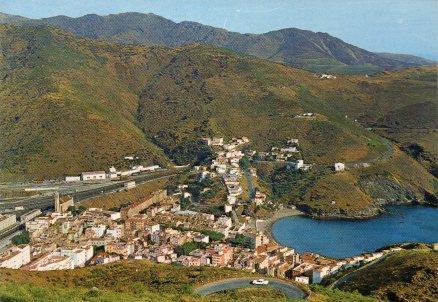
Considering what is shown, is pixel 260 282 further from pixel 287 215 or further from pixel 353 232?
pixel 287 215

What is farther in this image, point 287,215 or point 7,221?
point 287,215

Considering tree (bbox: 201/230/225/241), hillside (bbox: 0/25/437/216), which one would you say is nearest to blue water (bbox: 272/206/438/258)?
hillside (bbox: 0/25/437/216)

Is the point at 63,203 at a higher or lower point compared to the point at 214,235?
higher

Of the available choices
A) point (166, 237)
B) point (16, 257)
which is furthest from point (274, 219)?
point (16, 257)

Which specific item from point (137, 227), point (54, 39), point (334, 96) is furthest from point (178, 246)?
point (54, 39)

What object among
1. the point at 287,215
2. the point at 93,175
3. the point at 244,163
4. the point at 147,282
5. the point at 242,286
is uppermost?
the point at 242,286

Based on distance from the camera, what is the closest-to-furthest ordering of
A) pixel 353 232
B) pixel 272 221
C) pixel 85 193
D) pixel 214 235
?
pixel 214 235 → pixel 353 232 → pixel 272 221 → pixel 85 193

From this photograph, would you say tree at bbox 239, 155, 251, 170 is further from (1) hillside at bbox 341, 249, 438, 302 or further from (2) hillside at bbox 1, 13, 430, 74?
(2) hillside at bbox 1, 13, 430, 74

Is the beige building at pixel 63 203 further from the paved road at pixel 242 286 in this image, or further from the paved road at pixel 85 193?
the paved road at pixel 242 286
